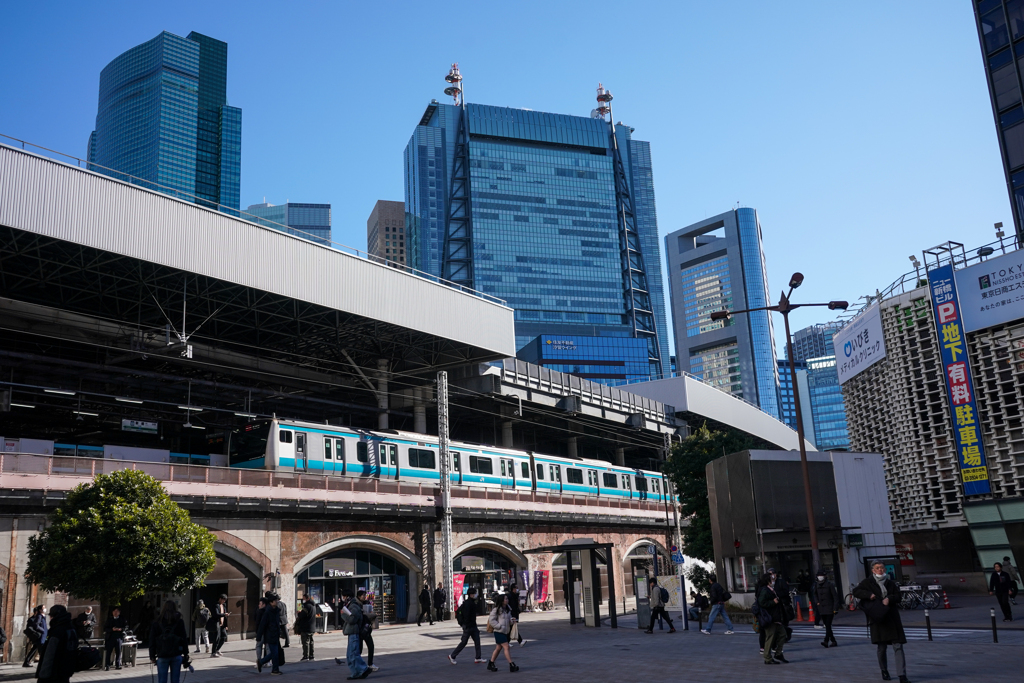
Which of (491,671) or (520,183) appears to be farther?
(520,183)

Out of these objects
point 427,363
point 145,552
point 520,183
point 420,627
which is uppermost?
point 520,183

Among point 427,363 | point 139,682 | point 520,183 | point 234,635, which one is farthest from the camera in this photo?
point 520,183

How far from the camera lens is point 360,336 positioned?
44.8 metres

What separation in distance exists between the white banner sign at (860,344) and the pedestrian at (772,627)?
105 feet

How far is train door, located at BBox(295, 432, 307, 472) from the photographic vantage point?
112 ft

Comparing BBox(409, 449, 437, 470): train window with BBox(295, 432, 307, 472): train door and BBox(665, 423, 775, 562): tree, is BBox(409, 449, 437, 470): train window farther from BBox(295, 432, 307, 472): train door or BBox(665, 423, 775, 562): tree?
BBox(665, 423, 775, 562): tree

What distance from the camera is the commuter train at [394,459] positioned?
34094mm

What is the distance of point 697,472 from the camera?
136 feet

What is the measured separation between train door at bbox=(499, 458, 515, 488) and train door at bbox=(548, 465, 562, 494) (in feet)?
12.1

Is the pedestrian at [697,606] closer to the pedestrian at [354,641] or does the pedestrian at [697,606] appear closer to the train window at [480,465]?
the pedestrian at [354,641]

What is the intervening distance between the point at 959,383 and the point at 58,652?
39525 millimetres

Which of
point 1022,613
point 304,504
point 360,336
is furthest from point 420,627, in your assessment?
point 1022,613

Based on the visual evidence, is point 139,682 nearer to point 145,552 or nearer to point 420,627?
point 145,552

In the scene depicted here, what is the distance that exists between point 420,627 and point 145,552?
1442 centimetres
